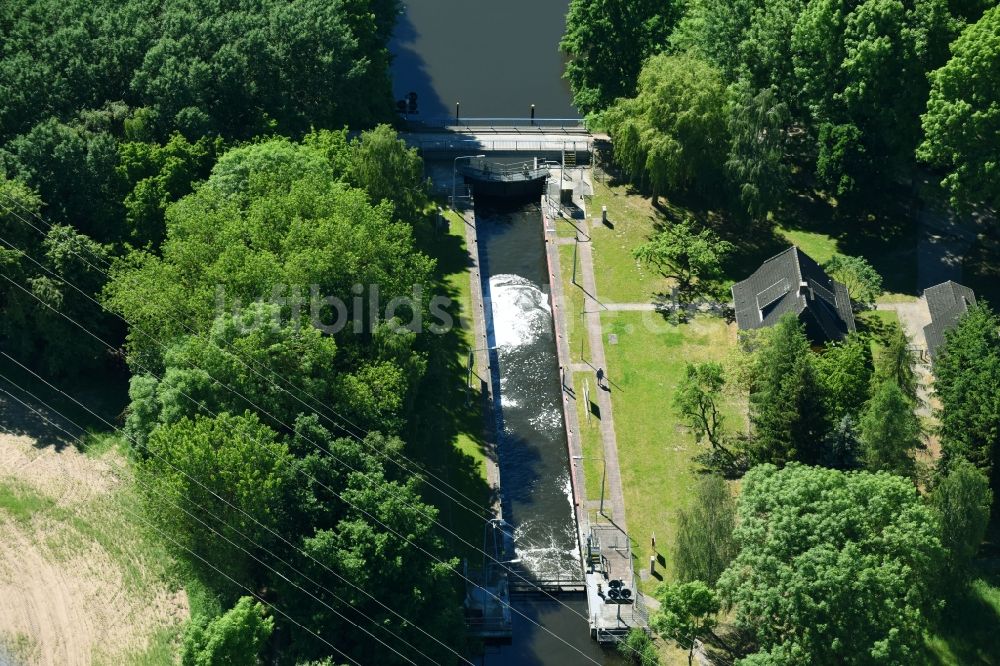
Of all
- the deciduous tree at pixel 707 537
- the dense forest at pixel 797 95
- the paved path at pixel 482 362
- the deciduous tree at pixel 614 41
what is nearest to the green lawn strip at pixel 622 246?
the dense forest at pixel 797 95

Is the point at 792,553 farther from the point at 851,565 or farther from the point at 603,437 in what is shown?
the point at 603,437

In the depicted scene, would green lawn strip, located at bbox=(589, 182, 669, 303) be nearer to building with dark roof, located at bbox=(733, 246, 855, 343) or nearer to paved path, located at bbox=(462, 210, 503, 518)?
building with dark roof, located at bbox=(733, 246, 855, 343)

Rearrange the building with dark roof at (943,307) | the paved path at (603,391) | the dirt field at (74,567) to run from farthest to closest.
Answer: the building with dark roof at (943,307) < the paved path at (603,391) < the dirt field at (74,567)

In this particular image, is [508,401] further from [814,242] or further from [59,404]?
[59,404]

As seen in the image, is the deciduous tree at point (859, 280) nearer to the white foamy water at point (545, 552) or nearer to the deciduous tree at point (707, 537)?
the deciduous tree at point (707, 537)

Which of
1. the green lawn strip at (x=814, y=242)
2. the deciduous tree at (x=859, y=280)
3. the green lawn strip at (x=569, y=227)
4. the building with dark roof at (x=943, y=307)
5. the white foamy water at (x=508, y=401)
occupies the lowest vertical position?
the white foamy water at (x=508, y=401)

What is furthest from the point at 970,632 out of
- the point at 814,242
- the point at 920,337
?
the point at 814,242
